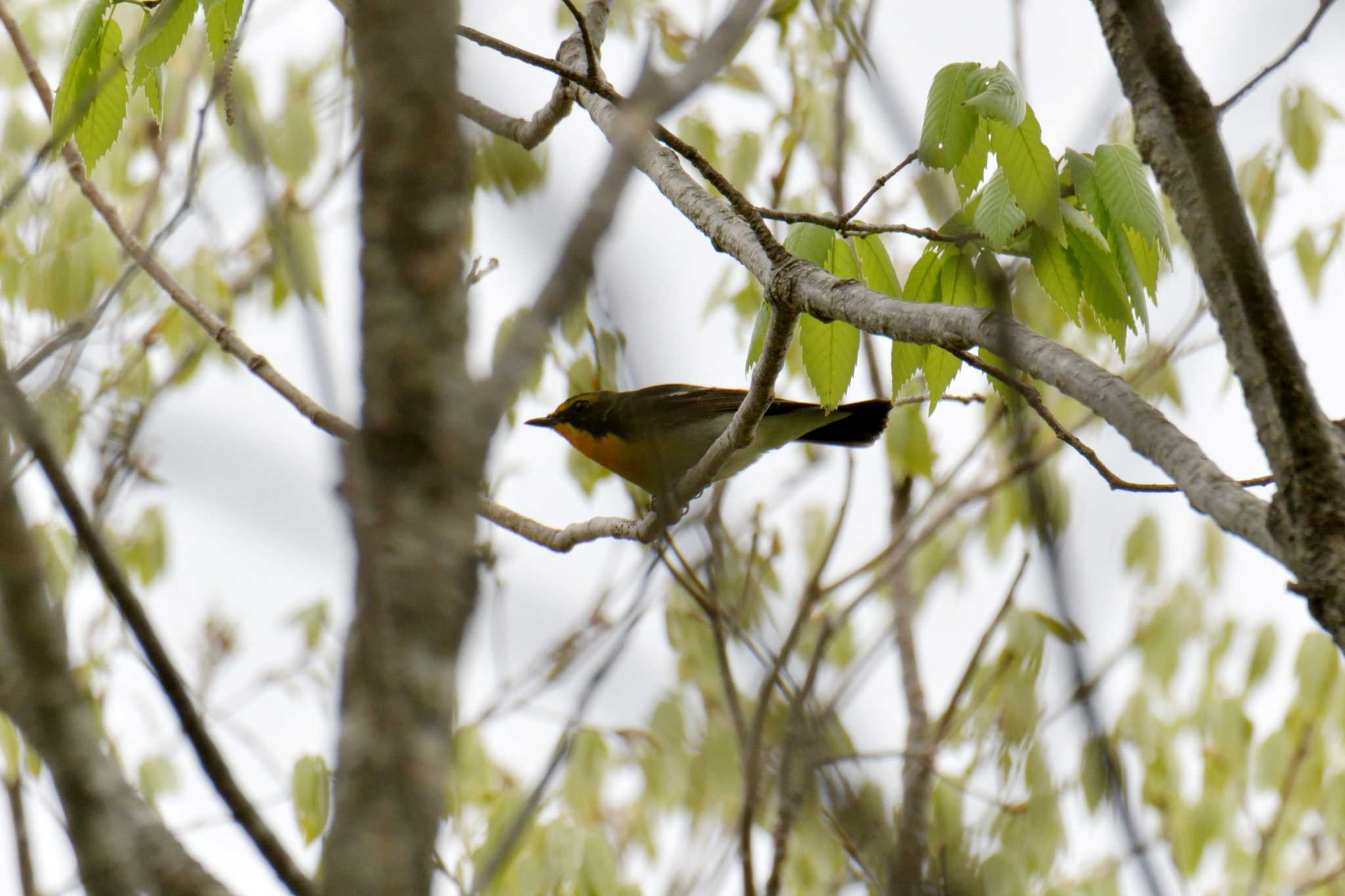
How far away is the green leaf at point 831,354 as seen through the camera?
2584 mm

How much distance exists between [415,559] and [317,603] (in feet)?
16.5

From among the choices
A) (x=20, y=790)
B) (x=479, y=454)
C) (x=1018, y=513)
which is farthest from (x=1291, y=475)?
(x=1018, y=513)

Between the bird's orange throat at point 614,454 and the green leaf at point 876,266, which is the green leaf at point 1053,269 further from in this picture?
the bird's orange throat at point 614,454

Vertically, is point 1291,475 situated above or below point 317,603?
below

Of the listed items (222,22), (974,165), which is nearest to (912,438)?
(974,165)

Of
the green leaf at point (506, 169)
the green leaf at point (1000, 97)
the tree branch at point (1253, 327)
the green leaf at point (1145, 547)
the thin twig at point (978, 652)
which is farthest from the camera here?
the green leaf at point (1145, 547)

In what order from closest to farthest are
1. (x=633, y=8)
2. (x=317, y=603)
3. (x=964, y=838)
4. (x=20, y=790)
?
1. (x=964, y=838)
2. (x=20, y=790)
3. (x=633, y=8)
4. (x=317, y=603)

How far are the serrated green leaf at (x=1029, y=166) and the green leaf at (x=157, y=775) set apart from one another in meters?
4.24

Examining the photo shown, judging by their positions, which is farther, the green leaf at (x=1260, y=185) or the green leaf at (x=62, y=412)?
the green leaf at (x=1260, y=185)

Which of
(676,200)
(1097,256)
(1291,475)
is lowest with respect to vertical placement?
(1291,475)

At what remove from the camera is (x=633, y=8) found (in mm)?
5074

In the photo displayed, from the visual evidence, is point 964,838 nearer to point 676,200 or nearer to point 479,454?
point 676,200

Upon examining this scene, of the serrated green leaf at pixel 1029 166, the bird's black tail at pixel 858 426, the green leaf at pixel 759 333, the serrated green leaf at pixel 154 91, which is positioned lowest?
the serrated green leaf at pixel 1029 166

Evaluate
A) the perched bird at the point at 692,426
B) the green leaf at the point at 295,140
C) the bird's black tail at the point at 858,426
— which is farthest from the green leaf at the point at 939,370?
the green leaf at the point at 295,140
